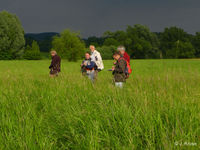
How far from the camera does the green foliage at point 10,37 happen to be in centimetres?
5875

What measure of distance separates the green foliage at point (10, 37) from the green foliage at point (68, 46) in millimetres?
18924

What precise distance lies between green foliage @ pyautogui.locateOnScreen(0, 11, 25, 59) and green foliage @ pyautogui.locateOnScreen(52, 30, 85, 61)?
62.1 ft

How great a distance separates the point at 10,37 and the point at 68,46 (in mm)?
24297

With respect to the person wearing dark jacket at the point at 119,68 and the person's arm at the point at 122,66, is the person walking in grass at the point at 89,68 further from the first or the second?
the person's arm at the point at 122,66

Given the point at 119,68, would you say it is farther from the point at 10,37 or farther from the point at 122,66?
the point at 10,37

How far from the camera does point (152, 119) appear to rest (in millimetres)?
2670

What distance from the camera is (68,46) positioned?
49.5 meters

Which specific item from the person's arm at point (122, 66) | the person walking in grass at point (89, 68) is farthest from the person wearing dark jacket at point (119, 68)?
the person walking in grass at point (89, 68)

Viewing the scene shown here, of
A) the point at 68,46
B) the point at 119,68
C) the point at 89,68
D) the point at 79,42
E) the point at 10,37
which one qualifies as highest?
the point at 10,37

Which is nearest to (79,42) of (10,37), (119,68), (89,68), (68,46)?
(68,46)

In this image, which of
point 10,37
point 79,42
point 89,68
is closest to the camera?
point 89,68

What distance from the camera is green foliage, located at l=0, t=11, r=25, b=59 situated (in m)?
58.8

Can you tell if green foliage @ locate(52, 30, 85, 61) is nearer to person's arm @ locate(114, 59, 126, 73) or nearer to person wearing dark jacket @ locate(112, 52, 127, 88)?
person wearing dark jacket @ locate(112, 52, 127, 88)

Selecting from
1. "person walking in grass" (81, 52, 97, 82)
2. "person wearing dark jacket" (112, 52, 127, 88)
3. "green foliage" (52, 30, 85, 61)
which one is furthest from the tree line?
"person wearing dark jacket" (112, 52, 127, 88)
